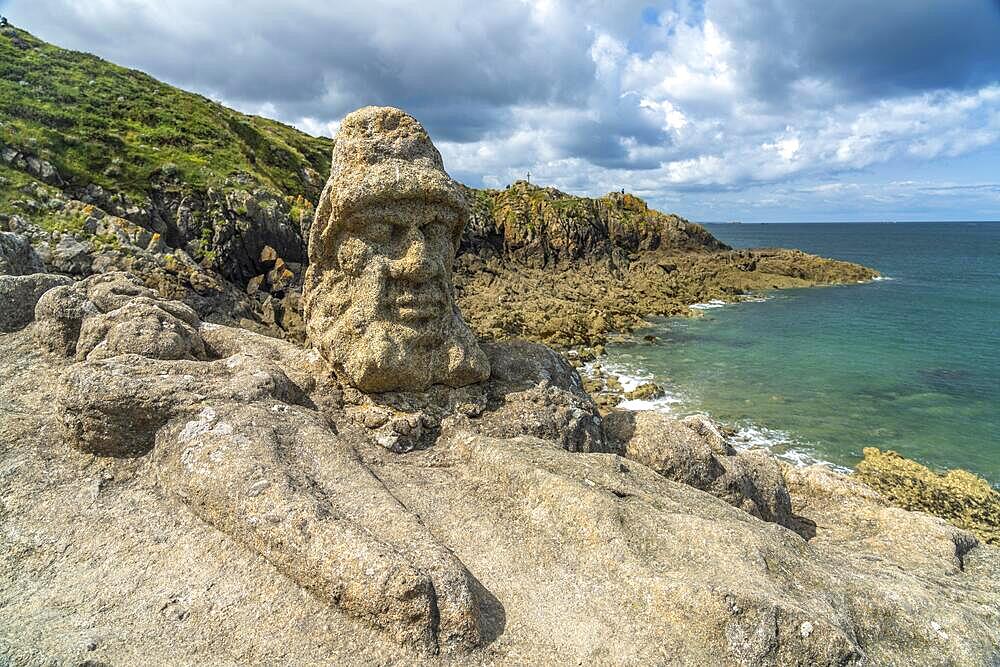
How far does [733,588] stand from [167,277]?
29099 millimetres

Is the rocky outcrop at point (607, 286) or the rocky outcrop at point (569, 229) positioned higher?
the rocky outcrop at point (569, 229)

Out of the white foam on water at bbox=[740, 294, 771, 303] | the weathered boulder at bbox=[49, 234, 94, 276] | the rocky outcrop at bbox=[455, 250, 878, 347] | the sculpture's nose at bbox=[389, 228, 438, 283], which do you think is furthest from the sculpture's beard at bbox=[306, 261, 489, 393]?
the white foam on water at bbox=[740, 294, 771, 303]

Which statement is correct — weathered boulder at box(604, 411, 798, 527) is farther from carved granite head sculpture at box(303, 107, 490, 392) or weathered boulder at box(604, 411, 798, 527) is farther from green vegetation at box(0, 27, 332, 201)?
green vegetation at box(0, 27, 332, 201)

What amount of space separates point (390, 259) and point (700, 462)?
700cm

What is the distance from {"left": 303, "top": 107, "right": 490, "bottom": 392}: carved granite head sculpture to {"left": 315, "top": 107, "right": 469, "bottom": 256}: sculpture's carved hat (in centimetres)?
2

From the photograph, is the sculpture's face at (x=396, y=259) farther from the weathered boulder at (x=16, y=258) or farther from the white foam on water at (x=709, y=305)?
the white foam on water at (x=709, y=305)

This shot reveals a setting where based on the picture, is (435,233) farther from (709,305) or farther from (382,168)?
(709,305)

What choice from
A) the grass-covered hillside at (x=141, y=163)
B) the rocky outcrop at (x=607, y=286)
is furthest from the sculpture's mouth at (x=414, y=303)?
the rocky outcrop at (x=607, y=286)

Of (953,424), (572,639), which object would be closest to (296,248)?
(572,639)

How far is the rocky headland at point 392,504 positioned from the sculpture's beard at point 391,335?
44 mm

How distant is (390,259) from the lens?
10125 mm

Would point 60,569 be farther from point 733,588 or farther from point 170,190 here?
point 170,190

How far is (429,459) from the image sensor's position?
9.27m

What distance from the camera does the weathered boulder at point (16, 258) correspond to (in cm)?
1309
